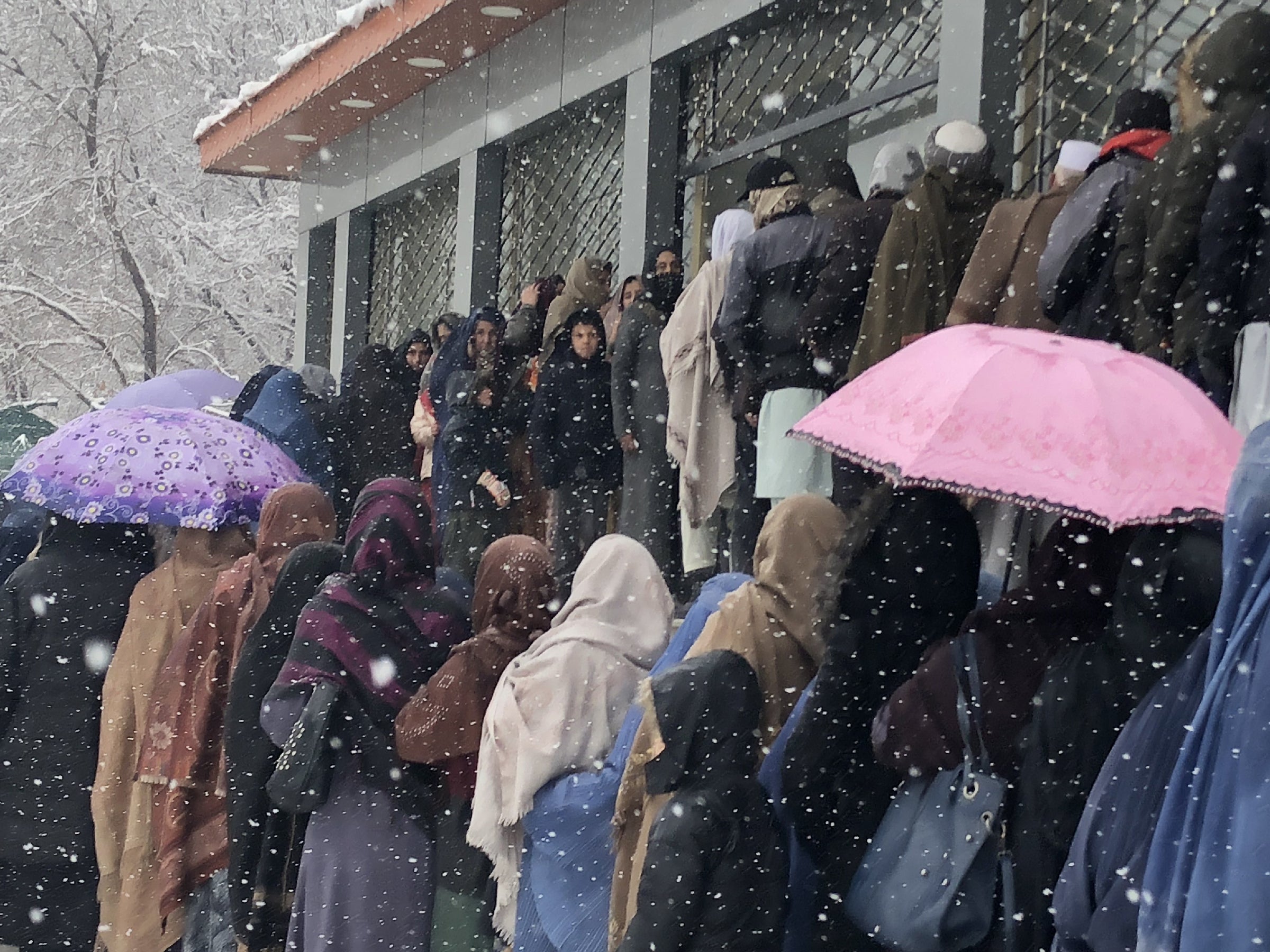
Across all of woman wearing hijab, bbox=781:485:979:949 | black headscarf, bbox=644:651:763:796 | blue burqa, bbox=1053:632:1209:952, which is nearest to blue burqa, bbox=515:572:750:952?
black headscarf, bbox=644:651:763:796

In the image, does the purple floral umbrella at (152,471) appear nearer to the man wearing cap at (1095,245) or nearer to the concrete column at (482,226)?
the man wearing cap at (1095,245)

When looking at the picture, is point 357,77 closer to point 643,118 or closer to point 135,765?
point 643,118

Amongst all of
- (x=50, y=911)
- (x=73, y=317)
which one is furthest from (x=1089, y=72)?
(x=73, y=317)

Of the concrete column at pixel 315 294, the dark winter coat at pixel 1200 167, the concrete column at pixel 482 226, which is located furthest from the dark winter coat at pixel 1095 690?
the concrete column at pixel 315 294

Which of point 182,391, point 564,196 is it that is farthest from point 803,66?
point 182,391

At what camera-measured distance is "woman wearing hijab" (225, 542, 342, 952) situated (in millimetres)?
5645

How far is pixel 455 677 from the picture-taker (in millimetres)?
5070

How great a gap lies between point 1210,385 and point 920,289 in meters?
1.48

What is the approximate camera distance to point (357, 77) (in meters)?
13.6

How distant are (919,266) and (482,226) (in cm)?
730

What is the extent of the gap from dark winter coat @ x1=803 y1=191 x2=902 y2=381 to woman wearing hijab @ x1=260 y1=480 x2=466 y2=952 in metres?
2.14

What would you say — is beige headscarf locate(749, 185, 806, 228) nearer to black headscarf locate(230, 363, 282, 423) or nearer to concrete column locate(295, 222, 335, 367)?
black headscarf locate(230, 363, 282, 423)

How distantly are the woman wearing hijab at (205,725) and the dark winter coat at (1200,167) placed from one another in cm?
289

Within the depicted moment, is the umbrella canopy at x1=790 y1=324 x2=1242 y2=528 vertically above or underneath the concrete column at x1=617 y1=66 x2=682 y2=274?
underneath
